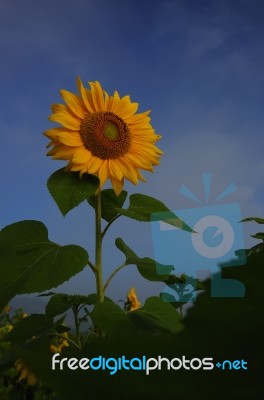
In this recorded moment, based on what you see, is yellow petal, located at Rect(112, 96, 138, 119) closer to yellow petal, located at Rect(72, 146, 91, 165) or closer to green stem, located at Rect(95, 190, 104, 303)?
yellow petal, located at Rect(72, 146, 91, 165)

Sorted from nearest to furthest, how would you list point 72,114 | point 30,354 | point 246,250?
point 30,354, point 246,250, point 72,114

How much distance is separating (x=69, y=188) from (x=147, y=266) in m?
0.29

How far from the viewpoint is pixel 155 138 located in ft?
5.45

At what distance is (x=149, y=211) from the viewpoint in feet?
4.87

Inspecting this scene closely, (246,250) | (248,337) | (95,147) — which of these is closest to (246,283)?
(248,337)

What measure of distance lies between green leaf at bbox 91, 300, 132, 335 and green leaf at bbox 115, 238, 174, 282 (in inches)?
7.6

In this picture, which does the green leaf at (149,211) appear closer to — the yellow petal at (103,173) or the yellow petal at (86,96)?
the yellow petal at (103,173)

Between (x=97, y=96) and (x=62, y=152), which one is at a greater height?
(x=97, y=96)

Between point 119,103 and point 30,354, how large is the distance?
1582 mm

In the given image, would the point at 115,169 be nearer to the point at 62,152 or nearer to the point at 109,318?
the point at 62,152

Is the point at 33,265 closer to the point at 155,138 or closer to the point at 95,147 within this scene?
the point at 95,147

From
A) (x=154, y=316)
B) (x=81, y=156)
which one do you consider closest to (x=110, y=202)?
(x=81, y=156)

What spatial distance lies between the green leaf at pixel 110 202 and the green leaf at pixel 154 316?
278 millimetres

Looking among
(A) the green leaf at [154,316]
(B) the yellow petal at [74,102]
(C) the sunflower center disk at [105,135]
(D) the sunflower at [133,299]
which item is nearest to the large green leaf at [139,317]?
(A) the green leaf at [154,316]
